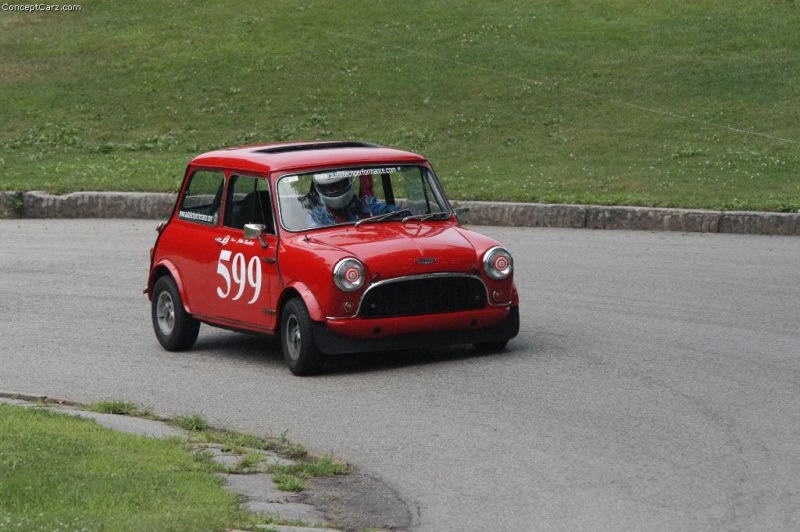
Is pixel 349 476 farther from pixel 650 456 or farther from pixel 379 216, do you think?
pixel 379 216

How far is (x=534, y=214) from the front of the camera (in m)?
18.0

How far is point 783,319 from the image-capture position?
11406 millimetres

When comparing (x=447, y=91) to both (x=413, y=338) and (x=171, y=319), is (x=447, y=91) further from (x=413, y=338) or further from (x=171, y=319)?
(x=413, y=338)

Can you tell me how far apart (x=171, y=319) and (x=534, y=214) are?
7483 mm

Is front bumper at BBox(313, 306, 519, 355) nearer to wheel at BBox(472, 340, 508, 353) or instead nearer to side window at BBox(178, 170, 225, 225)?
wheel at BBox(472, 340, 508, 353)

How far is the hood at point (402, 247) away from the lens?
982 centimetres

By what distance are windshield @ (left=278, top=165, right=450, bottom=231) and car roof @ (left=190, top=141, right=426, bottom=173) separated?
6cm

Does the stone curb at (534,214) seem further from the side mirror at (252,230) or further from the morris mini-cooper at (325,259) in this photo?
the side mirror at (252,230)

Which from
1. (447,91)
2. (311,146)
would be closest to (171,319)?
(311,146)

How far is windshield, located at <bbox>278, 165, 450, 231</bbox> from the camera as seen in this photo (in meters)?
10.5

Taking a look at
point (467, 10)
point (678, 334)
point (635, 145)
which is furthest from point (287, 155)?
point (467, 10)

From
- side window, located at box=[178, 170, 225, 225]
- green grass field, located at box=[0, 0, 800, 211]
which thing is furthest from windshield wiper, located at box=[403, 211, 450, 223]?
green grass field, located at box=[0, 0, 800, 211]

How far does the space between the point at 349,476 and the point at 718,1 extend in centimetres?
2706

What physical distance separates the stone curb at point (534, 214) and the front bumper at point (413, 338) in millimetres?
7201
